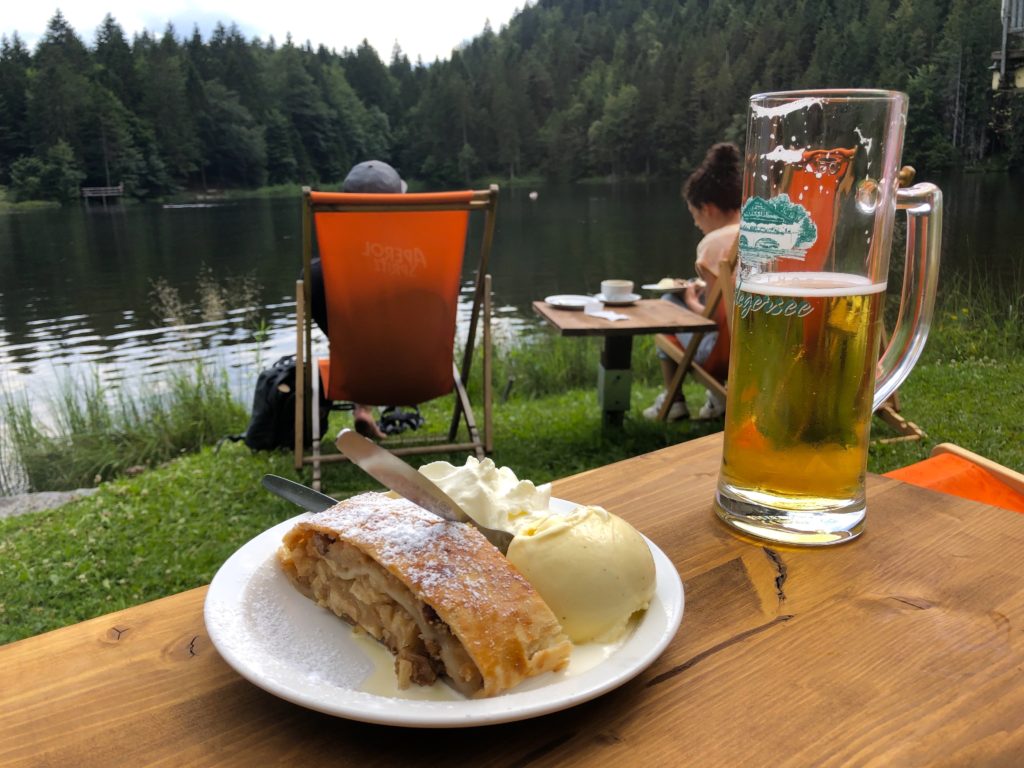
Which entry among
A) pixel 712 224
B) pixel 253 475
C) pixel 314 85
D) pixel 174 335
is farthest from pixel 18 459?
pixel 314 85

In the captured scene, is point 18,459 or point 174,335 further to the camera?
point 174,335

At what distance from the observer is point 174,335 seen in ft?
38.6

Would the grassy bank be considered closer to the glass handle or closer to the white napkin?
the white napkin

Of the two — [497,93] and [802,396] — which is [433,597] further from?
[497,93]

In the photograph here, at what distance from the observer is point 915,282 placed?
919mm

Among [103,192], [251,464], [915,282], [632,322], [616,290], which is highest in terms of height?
[103,192]

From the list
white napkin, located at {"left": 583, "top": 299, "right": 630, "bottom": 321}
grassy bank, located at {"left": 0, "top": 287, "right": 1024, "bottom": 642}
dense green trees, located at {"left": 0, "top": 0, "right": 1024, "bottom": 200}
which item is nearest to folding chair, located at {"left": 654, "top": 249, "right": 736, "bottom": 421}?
grassy bank, located at {"left": 0, "top": 287, "right": 1024, "bottom": 642}

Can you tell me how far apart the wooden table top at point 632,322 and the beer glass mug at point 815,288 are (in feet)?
9.53

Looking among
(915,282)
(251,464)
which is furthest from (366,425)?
(915,282)

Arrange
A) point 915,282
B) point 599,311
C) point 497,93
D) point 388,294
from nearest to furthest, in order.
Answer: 1. point 915,282
2. point 388,294
3. point 599,311
4. point 497,93

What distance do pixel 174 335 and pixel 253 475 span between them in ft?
29.3

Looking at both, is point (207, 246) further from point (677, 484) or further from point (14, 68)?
point (677, 484)

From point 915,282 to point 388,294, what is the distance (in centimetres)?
273

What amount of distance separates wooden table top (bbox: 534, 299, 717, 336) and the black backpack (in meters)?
1.30
